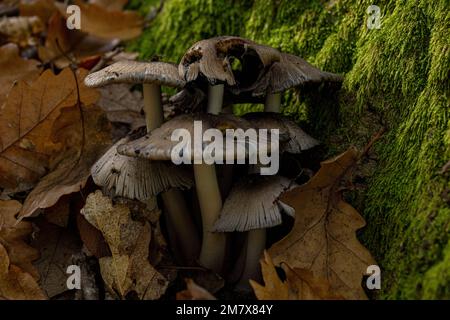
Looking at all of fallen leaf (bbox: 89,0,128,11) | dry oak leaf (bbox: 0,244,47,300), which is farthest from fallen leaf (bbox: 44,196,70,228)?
fallen leaf (bbox: 89,0,128,11)

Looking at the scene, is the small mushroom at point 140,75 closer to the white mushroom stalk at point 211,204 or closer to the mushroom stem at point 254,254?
the white mushroom stalk at point 211,204

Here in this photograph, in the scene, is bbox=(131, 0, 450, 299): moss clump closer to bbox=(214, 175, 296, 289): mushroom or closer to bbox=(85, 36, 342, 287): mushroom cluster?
bbox=(85, 36, 342, 287): mushroom cluster

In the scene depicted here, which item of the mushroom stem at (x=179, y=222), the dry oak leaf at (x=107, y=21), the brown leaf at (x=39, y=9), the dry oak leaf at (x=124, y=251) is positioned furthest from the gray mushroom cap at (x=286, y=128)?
the brown leaf at (x=39, y=9)

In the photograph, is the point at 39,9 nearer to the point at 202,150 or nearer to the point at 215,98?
the point at 215,98

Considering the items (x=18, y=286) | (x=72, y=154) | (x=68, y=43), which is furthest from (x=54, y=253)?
(x=68, y=43)

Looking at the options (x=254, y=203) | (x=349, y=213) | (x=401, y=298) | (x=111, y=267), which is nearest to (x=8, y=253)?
(x=111, y=267)

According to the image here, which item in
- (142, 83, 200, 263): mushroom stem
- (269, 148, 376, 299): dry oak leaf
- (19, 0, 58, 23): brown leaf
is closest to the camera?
(269, 148, 376, 299): dry oak leaf
